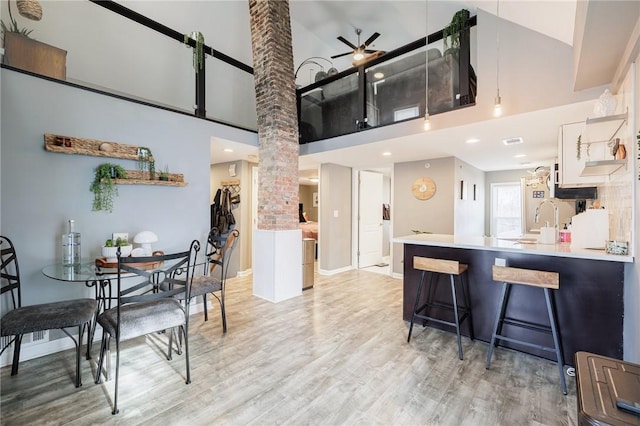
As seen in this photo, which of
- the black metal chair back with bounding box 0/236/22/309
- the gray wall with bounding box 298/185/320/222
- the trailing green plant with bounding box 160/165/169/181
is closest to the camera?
the black metal chair back with bounding box 0/236/22/309

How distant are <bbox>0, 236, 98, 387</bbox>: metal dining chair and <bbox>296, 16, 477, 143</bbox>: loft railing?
12.1ft

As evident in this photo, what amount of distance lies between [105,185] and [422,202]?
462cm

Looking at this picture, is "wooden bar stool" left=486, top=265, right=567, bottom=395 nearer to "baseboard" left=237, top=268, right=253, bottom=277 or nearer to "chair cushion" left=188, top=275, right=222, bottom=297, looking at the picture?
"chair cushion" left=188, top=275, right=222, bottom=297

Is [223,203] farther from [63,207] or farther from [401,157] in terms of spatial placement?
[401,157]

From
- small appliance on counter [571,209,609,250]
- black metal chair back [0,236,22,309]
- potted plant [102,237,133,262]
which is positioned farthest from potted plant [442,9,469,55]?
black metal chair back [0,236,22,309]

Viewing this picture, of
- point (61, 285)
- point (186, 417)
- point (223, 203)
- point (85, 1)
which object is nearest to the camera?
point (186, 417)

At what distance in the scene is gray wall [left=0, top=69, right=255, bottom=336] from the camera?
94.2 inches

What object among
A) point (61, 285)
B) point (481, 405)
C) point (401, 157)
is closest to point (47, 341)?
point (61, 285)

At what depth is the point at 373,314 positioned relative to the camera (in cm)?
345

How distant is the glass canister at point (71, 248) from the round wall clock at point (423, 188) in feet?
15.7

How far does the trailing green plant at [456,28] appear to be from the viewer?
10.1 feet

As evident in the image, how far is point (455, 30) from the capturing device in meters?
3.12

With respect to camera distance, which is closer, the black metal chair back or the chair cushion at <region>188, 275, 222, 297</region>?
the black metal chair back

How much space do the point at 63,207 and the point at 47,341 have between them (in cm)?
121
